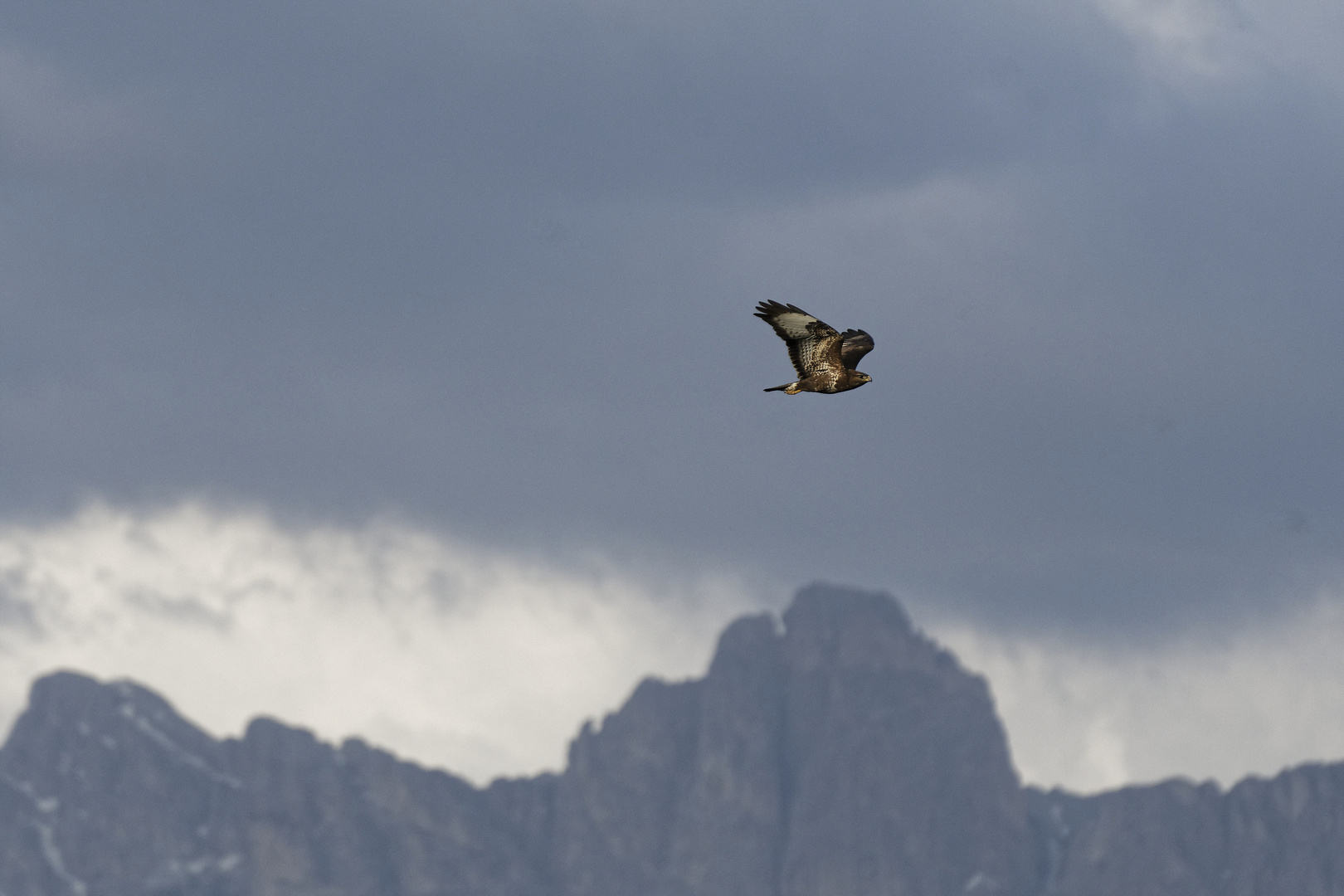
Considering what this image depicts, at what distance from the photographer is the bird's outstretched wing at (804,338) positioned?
99125mm

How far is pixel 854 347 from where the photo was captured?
102m

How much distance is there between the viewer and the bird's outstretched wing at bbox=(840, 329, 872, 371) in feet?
335

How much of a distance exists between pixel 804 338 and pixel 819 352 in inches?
45.3

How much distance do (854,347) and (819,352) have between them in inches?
58.3

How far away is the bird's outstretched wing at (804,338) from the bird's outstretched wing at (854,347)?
25cm

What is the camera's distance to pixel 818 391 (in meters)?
103

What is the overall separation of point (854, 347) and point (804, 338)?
240 cm

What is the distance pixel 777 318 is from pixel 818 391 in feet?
14.5

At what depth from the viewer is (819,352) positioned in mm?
102000

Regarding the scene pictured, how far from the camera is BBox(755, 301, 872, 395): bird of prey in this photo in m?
100

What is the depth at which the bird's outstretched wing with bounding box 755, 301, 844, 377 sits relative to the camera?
325ft

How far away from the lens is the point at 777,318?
327 ft

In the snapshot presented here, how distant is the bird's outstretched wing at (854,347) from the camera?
335 ft
